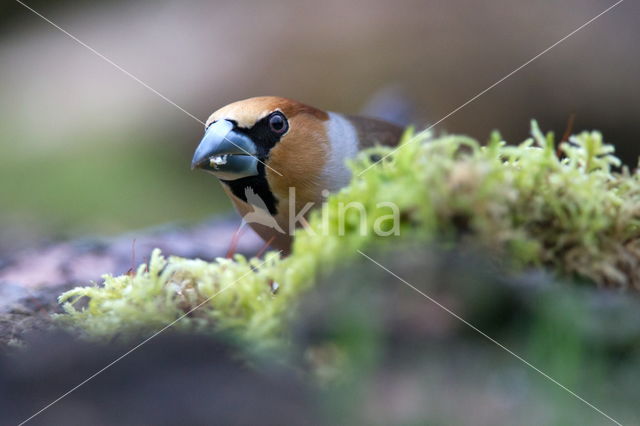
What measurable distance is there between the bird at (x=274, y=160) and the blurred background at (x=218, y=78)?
→ 273 cm

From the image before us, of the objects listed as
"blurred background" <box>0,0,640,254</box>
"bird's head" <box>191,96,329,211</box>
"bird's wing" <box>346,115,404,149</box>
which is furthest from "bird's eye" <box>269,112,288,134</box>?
"blurred background" <box>0,0,640,254</box>

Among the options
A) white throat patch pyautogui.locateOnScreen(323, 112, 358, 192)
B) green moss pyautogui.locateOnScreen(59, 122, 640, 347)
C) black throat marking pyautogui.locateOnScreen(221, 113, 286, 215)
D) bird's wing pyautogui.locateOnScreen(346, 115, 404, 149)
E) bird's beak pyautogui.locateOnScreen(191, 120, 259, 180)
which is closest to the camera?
green moss pyautogui.locateOnScreen(59, 122, 640, 347)

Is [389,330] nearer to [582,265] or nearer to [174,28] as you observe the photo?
[582,265]

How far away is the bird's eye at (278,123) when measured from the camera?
2674mm

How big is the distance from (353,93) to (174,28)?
2887 mm

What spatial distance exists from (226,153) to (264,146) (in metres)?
0.21

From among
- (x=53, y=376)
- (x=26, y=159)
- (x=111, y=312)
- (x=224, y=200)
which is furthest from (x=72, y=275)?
(x=26, y=159)

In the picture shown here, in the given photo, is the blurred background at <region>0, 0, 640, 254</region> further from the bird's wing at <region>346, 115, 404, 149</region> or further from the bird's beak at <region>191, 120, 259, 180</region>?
the bird's beak at <region>191, 120, 259, 180</region>

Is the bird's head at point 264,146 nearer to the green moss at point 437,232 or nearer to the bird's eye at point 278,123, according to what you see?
the bird's eye at point 278,123

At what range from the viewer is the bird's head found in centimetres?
251

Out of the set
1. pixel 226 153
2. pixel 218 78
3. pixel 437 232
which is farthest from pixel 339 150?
pixel 218 78

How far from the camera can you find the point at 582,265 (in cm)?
143

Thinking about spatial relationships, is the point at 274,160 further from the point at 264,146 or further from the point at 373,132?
the point at 373,132

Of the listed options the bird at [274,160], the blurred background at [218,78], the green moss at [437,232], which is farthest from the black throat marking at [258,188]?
the blurred background at [218,78]
